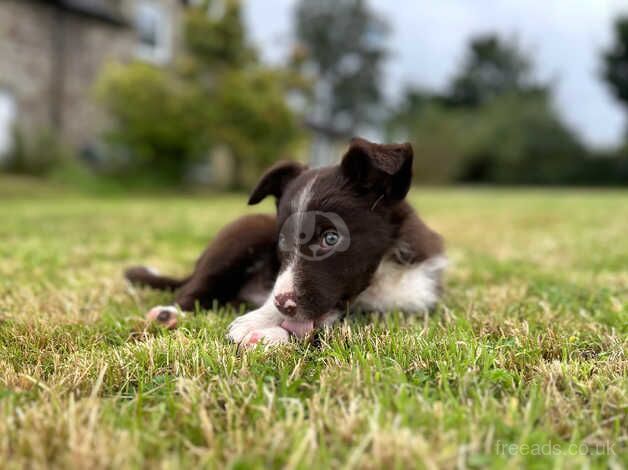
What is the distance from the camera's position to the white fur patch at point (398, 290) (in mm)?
2889

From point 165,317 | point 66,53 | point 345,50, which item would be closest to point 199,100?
point 66,53

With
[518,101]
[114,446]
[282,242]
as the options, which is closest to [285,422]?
[114,446]

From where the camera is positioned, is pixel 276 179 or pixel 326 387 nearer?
pixel 326 387

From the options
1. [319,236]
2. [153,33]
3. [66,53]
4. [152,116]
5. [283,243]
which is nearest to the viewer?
[319,236]

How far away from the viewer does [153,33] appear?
790 inches

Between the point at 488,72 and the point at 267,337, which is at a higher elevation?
the point at 488,72

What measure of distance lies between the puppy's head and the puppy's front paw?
623mm

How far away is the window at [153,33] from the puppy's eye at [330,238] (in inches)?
745

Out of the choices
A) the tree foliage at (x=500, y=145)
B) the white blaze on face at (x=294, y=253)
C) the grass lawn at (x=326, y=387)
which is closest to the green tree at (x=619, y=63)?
the tree foliage at (x=500, y=145)

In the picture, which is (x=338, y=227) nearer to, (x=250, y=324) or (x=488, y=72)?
(x=250, y=324)

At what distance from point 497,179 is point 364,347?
35.4m

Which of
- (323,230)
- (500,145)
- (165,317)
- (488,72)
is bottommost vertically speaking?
(165,317)

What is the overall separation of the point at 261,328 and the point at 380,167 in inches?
35.9

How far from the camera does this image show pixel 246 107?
1778 cm
